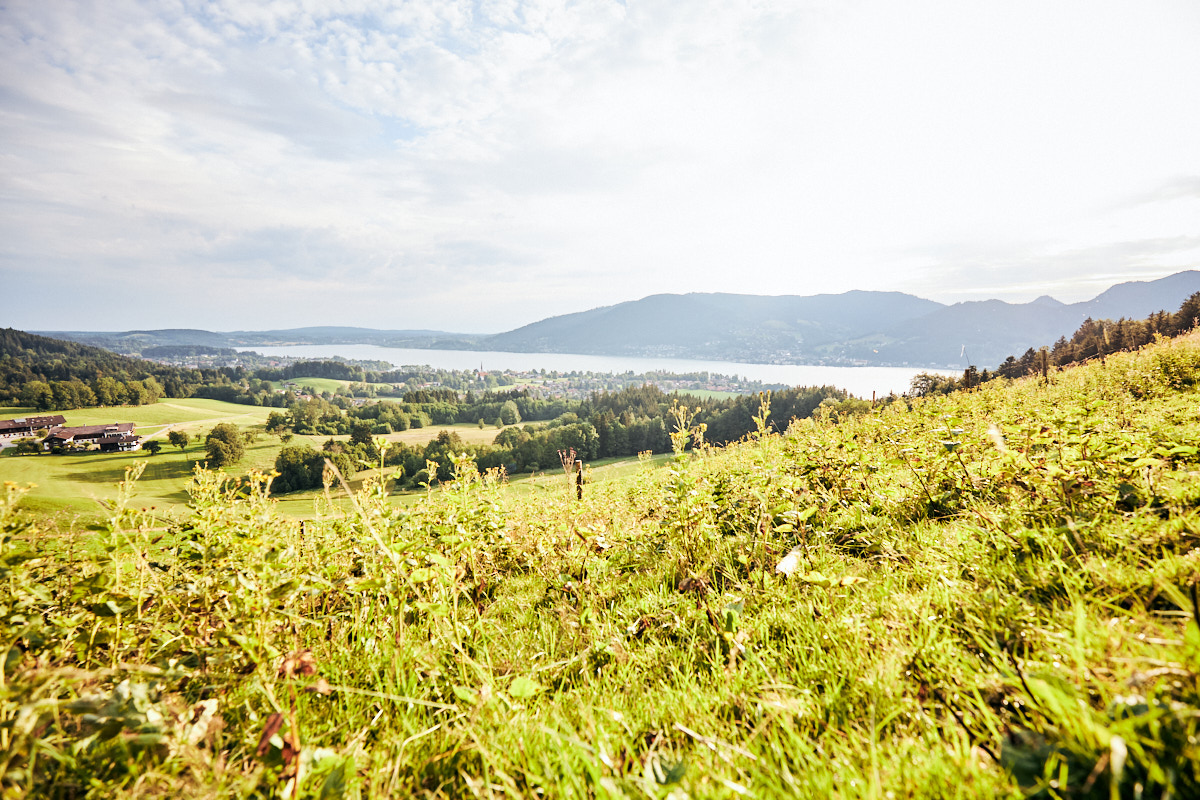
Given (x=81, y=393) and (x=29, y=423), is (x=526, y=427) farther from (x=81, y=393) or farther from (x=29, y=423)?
(x=81, y=393)

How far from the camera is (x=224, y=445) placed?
A: 150 ft

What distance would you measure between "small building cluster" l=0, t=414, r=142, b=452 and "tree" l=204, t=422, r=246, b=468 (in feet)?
23.6

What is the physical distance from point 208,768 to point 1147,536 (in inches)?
144

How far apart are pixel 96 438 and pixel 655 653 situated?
217 feet

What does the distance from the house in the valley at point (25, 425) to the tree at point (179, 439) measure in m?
11.2

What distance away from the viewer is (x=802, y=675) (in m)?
1.81

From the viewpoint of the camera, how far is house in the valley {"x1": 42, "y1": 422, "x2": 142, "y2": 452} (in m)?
44.1

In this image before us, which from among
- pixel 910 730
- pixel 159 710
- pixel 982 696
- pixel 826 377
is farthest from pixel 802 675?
pixel 826 377

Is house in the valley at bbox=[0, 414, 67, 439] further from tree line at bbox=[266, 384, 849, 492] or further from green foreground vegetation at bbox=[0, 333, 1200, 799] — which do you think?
green foreground vegetation at bbox=[0, 333, 1200, 799]

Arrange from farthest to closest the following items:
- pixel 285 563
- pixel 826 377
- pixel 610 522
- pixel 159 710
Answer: pixel 826 377 → pixel 610 522 → pixel 285 563 → pixel 159 710

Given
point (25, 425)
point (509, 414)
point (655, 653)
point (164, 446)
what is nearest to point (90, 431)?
point (164, 446)

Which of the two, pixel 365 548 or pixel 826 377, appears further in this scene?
pixel 826 377

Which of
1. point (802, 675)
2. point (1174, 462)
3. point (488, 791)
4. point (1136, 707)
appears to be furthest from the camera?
point (1174, 462)

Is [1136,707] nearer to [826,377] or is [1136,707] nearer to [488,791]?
[488,791]
